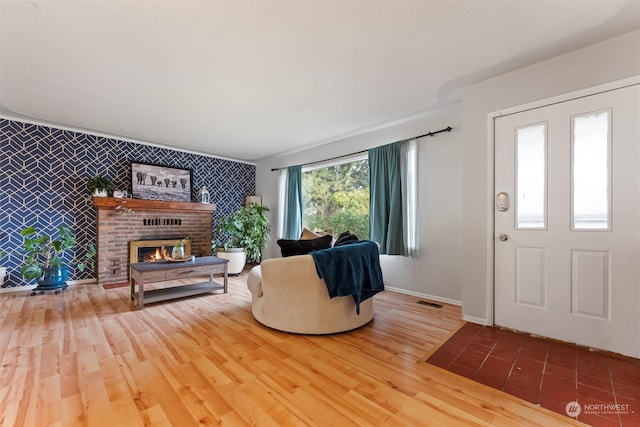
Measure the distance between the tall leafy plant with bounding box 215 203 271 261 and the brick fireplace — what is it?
462mm

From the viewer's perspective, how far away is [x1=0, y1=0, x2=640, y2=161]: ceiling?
1751mm

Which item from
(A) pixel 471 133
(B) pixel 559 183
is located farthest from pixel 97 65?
(B) pixel 559 183

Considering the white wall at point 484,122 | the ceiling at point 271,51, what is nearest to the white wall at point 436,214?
the ceiling at point 271,51

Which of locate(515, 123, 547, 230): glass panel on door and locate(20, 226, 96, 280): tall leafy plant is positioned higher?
locate(515, 123, 547, 230): glass panel on door

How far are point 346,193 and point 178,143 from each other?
314 cm

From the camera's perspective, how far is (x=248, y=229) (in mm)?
5219

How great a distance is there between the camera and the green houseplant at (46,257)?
359 centimetres

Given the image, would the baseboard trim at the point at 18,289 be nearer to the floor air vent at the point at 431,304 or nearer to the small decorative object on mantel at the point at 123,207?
the small decorative object on mantel at the point at 123,207

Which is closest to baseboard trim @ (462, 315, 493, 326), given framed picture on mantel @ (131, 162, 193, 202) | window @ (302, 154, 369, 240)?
window @ (302, 154, 369, 240)

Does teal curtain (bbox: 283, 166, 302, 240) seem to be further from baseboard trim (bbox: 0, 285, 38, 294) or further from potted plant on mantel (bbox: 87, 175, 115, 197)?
baseboard trim (bbox: 0, 285, 38, 294)

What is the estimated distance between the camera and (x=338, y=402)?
1538mm

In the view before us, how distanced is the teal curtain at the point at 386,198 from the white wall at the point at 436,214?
0.22m

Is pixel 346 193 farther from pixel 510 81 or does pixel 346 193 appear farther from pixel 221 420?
pixel 221 420

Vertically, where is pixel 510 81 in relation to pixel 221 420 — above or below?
above
